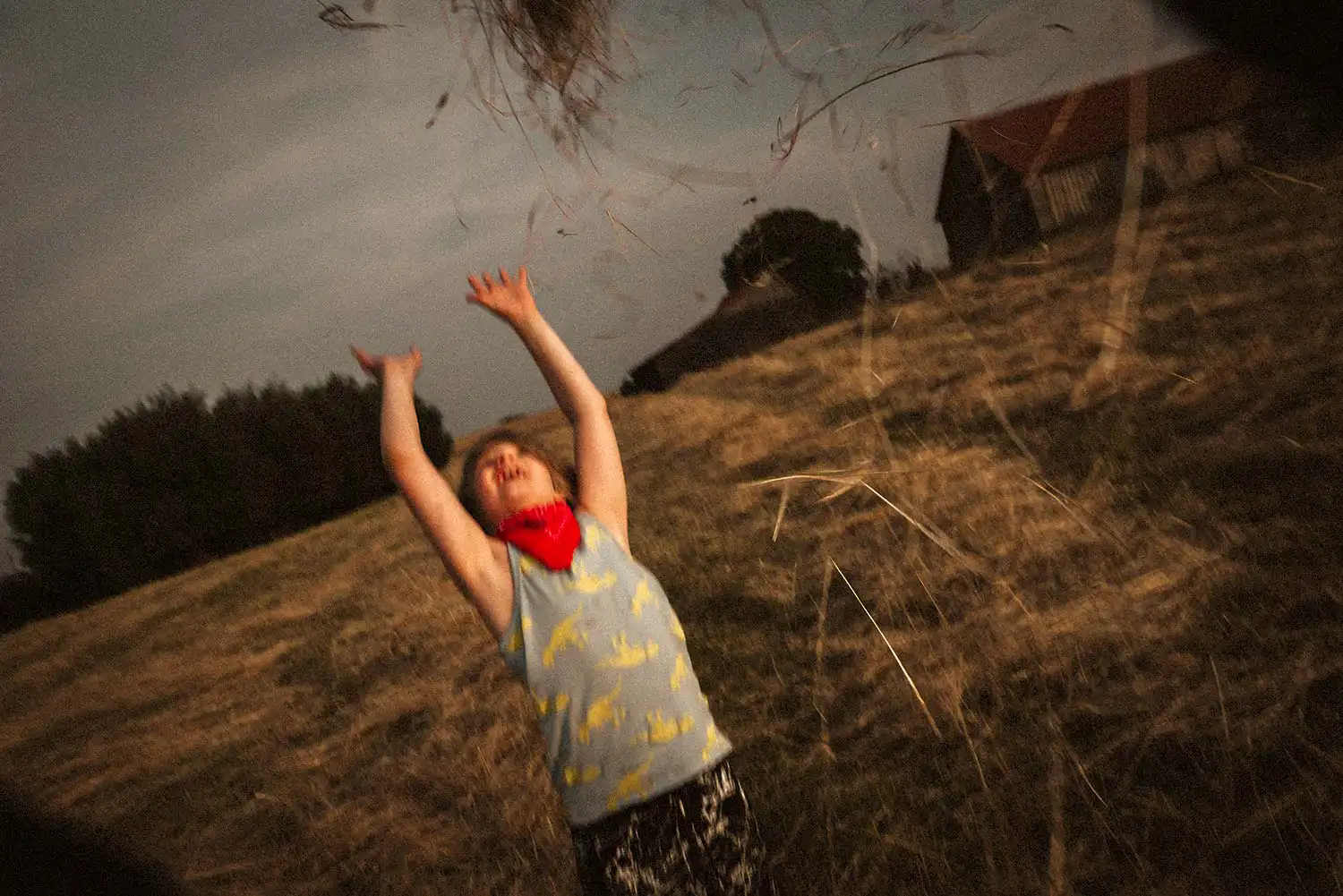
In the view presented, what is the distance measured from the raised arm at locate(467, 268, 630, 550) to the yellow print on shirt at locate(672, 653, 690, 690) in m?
0.31

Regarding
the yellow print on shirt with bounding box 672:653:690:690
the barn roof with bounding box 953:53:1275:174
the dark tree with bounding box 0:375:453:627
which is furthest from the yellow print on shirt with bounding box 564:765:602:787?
the barn roof with bounding box 953:53:1275:174

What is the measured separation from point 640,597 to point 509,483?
15.9 inches

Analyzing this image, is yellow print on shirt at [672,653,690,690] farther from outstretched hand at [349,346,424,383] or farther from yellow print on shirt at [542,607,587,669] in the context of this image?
outstretched hand at [349,346,424,383]

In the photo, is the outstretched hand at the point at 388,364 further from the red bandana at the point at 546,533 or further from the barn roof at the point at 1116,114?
the barn roof at the point at 1116,114

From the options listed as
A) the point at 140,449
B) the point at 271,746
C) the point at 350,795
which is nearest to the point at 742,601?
the point at 350,795

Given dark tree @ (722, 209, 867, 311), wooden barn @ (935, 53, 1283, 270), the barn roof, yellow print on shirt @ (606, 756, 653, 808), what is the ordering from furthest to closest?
the barn roof < wooden barn @ (935, 53, 1283, 270) < dark tree @ (722, 209, 867, 311) < yellow print on shirt @ (606, 756, 653, 808)

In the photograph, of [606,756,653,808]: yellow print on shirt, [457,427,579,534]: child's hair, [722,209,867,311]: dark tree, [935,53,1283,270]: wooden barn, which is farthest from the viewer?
[935,53,1283,270]: wooden barn

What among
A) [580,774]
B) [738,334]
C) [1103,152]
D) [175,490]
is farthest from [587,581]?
[1103,152]

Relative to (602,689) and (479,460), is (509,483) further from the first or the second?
(602,689)

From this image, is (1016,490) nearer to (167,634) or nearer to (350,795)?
(350,795)

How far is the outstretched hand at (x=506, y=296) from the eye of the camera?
1.72 m

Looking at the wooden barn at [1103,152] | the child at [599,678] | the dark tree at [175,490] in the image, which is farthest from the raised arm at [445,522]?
the dark tree at [175,490]

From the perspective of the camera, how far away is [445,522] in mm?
1563

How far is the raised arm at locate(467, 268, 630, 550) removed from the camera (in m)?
1.74
